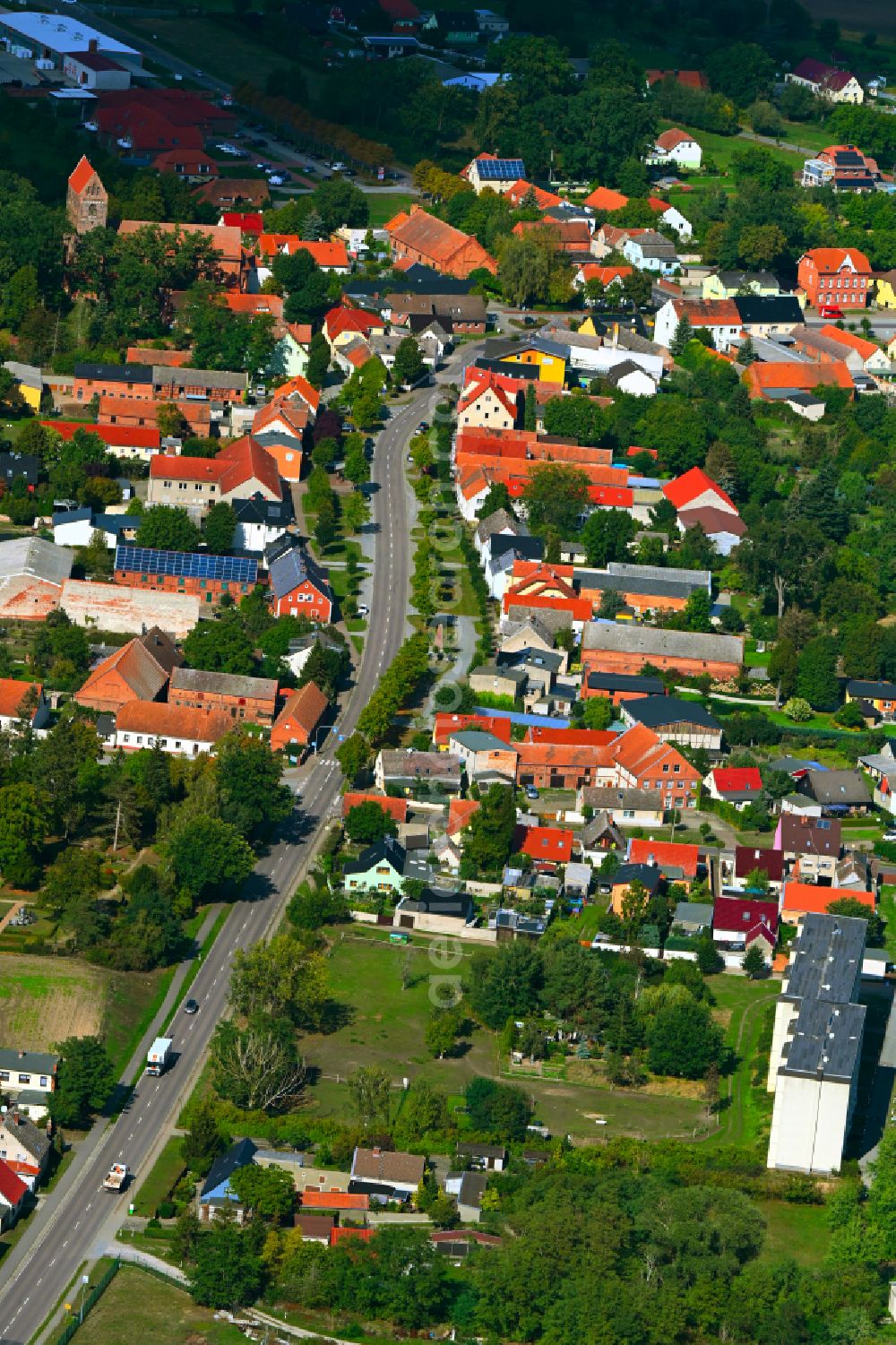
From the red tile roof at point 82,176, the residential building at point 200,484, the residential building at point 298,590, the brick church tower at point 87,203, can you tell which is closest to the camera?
the residential building at point 298,590

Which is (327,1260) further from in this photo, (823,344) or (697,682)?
(823,344)

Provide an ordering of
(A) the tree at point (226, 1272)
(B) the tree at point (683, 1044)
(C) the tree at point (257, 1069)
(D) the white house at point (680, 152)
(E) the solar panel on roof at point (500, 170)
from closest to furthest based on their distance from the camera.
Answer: (A) the tree at point (226, 1272) < (C) the tree at point (257, 1069) < (B) the tree at point (683, 1044) < (E) the solar panel on roof at point (500, 170) < (D) the white house at point (680, 152)

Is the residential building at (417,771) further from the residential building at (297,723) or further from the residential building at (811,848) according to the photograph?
the residential building at (811,848)

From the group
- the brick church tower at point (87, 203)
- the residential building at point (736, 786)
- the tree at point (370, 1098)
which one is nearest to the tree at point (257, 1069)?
the tree at point (370, 1098)

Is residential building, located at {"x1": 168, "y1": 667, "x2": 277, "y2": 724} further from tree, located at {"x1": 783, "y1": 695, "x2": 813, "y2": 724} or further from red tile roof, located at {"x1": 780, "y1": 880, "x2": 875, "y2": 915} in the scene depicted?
red tile roof, located at {"x1": 780, "y1": 880, "x2": 875, "y2": 915}

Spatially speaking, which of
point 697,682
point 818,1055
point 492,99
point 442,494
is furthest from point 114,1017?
point 492,99

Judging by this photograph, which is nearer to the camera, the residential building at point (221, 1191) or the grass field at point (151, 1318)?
the grass field at point (151, 1318)

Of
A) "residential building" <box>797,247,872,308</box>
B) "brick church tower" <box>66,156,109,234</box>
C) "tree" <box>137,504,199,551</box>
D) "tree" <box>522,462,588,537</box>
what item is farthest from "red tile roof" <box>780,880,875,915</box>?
"residential building" <box>797,247,872,308</box>
